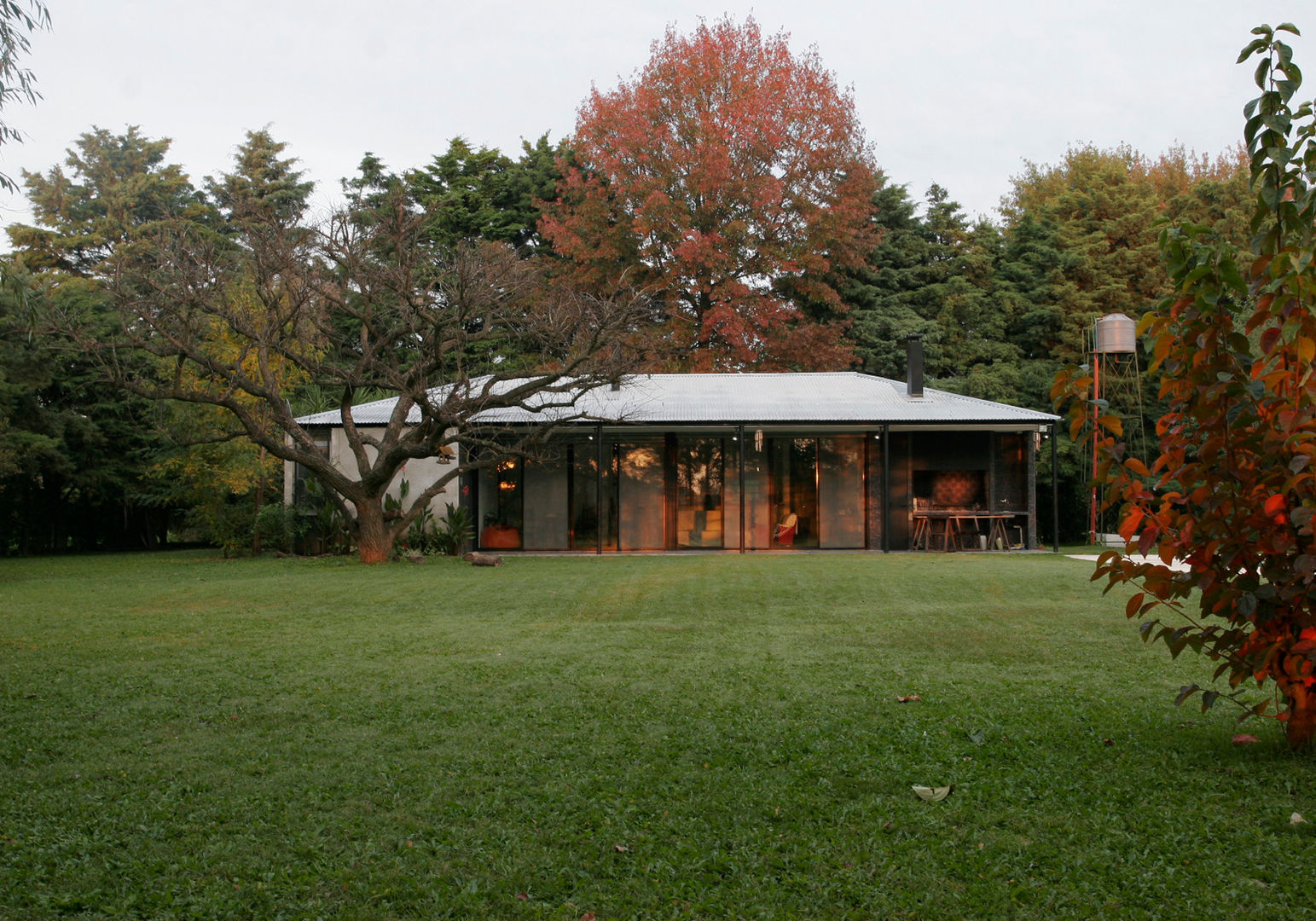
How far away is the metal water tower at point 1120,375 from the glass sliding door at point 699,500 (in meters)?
7.94

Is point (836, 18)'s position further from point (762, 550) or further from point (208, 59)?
point (208, 59)

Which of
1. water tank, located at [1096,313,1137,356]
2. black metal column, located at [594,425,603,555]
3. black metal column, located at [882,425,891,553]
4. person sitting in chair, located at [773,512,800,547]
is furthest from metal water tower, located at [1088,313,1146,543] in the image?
black metal column, located at [594,425,603,555]

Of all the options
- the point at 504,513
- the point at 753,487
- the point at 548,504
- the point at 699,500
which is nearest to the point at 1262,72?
the point at 753,487

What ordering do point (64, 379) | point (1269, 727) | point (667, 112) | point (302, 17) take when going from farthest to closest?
point (667, 112)
point (64, 379)
point (302, 17)
point (1269, 727)

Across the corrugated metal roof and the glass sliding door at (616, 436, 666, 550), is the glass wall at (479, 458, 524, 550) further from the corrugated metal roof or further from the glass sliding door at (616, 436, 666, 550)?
the glass sliding door at (616, 436, 666, 550)

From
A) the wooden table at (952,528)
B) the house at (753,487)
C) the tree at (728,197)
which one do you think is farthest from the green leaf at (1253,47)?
the tree at (728,197)

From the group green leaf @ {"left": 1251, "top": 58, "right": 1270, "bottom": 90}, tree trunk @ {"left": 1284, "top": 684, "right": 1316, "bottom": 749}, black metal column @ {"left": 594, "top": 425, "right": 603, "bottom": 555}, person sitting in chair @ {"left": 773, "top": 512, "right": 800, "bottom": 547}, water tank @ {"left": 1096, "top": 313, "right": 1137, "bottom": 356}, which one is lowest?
tree trunk @ {"left": 1284, "top": 684, "right": 1316, "bottom": 749}

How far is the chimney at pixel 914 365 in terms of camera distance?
19.3m

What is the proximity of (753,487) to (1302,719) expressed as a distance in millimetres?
14665

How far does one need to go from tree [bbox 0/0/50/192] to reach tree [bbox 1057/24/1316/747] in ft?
21.5

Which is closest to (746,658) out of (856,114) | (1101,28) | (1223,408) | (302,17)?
(1223,408)

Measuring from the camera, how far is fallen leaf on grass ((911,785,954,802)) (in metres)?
3.63

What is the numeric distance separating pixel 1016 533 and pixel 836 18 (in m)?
10.4

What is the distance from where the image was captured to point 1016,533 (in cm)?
1909
